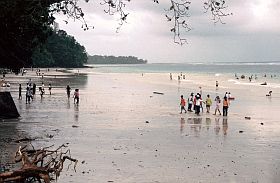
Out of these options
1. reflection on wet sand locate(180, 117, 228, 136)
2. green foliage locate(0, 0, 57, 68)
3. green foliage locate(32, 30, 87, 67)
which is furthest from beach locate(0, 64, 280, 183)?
green foliage locate(32, 30, 87, 67)

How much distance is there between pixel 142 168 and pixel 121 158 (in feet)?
5.64

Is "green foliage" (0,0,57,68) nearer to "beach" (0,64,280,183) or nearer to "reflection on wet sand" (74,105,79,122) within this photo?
"beach" (0,64,280,183)

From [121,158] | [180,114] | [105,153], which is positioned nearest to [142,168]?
[121,158]

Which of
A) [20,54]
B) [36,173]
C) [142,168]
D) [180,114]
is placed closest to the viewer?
[36,173]

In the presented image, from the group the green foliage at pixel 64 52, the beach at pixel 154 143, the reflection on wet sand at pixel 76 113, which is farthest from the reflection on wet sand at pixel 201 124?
the green foliage at pixel 64 52

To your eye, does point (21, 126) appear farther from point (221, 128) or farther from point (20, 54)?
point (221, 128)

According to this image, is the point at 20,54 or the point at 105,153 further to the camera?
the point at 20,54

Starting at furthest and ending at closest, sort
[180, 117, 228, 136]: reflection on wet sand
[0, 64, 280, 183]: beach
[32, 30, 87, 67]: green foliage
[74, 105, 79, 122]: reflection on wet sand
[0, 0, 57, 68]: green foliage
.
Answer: [32, 30, 87, 67]: green foliage
[74, 105, 79, 122]: reflection on wet sand
[180, 117, 228, 136]: reflection on wet sand
[0, 64, 280, 183]: beach
[0, 0, 57, 68]: green foliage

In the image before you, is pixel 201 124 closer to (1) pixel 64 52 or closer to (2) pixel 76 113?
(2) pixel 76 113

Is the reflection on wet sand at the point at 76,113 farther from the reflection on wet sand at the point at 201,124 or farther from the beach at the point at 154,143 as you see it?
the reflection on wet sand at the point at 201,124

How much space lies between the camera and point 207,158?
17812mm

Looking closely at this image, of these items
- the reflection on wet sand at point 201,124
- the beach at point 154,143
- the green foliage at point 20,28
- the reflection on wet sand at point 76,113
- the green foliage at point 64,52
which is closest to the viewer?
the green foliage at point 20,28

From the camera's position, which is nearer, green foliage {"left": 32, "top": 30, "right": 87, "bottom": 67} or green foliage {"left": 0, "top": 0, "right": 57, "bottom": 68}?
green foliage {"left": 0, "top": 0, "right": 57, "bottom": 68}

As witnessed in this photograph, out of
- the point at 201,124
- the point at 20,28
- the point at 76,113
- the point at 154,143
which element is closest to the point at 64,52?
the point at 76,113
